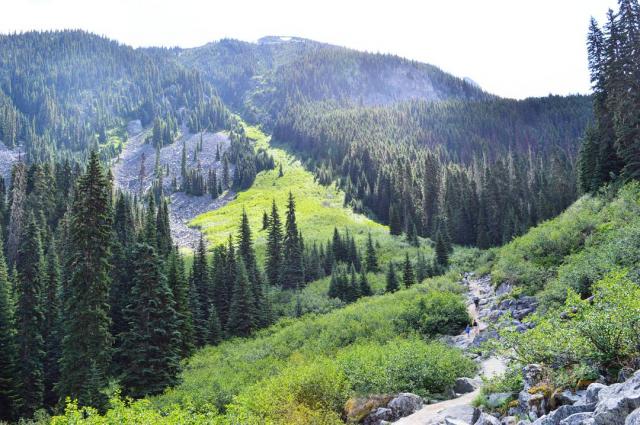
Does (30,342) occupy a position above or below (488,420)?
below

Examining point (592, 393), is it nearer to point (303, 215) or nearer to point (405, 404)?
point (405, 404)

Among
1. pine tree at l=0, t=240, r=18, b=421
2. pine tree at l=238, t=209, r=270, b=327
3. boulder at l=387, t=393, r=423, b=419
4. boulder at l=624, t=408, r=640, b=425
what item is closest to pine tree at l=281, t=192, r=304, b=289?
pine tree at l=238, t=209, r=270, b=327

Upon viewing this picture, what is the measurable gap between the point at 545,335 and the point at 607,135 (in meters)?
46.6

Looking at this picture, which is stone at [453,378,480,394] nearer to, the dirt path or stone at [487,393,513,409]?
the dirt path

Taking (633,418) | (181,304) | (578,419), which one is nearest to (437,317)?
(578,419)

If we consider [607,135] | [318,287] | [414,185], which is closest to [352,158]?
[414,185]

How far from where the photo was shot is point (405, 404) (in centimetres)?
1953

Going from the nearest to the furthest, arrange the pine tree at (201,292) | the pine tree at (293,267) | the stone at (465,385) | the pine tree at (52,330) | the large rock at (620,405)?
the large rock at (620,405)
the stone at (465,385)
the pine tree at (52,330)
the pine tree at (201,292)
the pine tree at (293,267)

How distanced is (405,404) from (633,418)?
1272cm

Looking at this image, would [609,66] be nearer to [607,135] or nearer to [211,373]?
[607,135]

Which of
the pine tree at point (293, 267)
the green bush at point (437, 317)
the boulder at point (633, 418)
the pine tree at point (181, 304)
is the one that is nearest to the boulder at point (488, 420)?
the boulder at point (633, 418)

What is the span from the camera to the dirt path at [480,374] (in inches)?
683

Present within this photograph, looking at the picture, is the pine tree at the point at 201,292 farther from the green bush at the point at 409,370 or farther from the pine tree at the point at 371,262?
the green bush at the point at 409,370

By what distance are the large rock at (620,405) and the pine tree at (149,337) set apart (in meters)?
33.7
